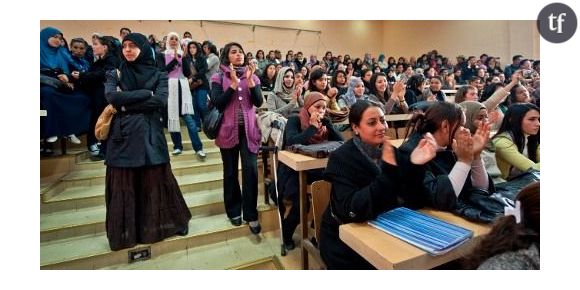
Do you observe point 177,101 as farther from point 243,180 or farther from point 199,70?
point 243,180

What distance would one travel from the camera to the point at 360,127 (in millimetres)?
1198

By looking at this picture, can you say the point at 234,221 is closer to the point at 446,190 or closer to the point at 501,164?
the point at 446,190

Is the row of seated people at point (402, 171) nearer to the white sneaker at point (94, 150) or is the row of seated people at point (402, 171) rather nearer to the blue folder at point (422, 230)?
the blue folder at point (422, 230)

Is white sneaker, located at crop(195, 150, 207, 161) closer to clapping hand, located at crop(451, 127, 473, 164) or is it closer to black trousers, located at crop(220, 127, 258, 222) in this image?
black trousers, located at crop(220, 127, 258, 222)

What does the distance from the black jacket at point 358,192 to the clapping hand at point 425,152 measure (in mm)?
34

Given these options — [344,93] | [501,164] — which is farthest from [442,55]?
[501,164]

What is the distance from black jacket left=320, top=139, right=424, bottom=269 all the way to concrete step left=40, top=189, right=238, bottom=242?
1185 mm

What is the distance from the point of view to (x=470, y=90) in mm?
2631

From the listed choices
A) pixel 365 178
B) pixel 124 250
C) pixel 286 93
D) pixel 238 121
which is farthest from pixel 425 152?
pixel 286 93

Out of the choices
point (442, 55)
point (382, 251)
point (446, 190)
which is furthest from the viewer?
point (442, 55)

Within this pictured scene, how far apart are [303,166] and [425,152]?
0.63 m

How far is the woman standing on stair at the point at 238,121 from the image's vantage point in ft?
6.25

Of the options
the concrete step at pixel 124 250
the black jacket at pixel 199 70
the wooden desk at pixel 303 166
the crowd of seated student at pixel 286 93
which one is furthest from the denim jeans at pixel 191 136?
the wooden desk at pixel 303 166

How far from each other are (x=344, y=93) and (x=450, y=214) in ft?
7.42
